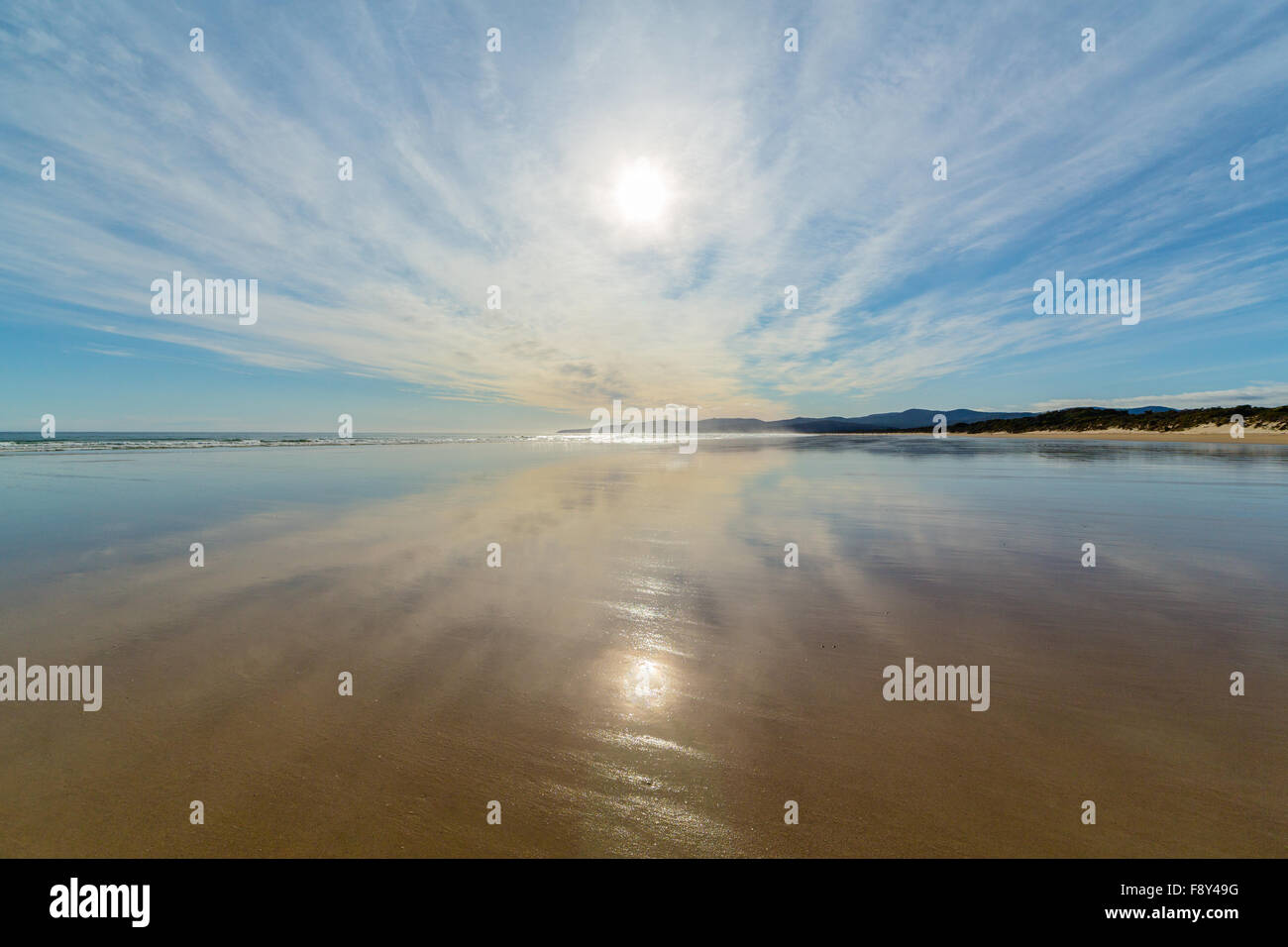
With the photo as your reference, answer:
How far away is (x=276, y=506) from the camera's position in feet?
46.6

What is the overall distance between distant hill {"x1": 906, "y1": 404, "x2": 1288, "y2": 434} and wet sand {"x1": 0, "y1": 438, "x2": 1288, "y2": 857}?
73.4 metres

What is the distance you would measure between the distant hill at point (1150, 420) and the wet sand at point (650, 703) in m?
73.4

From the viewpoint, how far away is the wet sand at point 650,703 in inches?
122

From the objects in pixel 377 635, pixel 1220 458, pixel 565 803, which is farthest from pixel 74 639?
pixel 1220 458

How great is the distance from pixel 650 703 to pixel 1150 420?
91729 mm

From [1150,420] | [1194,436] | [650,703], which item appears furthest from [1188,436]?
[650,703]

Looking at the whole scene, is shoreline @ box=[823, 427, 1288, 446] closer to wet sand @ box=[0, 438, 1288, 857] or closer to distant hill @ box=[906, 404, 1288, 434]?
distant hill @ box=[906, 404, 1288, 434]

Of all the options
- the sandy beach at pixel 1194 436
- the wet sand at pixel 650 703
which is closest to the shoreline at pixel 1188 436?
the sandy beach at pixel 1194 436

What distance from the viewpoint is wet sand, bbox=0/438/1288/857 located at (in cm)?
311

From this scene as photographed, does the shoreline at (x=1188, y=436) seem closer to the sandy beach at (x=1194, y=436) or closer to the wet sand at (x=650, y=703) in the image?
the sandy beach at (x=1194, y=436)

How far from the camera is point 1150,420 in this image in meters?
64.8

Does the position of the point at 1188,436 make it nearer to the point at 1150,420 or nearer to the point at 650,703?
the point at 1150,420

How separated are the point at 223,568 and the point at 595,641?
7.20m

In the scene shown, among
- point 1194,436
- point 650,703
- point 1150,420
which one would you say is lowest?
point 650,703
